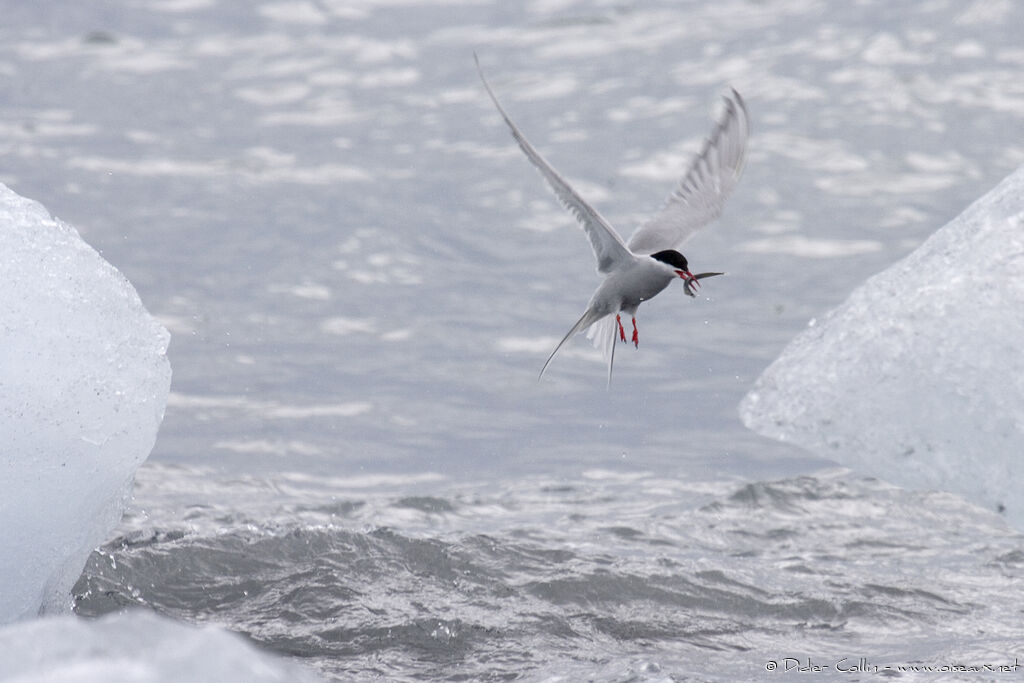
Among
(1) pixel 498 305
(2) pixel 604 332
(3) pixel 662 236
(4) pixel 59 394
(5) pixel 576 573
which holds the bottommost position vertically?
(1) pixel 498 305

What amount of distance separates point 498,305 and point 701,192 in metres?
Answer: 3.80

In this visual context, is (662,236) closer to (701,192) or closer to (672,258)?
(701,192)

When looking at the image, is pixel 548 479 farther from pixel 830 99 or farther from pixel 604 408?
pixel 830 99

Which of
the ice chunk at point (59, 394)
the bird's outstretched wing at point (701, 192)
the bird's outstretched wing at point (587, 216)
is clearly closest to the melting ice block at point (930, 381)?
the bird's outstretched wing at point (587, 216)

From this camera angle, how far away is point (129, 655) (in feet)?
7.73

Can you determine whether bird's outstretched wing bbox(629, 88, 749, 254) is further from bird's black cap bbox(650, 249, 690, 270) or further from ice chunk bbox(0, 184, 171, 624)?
ice chunk bbox(0, 184, 171, 624)

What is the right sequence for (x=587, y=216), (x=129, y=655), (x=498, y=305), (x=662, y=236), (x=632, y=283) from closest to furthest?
(x=129, y=655), (x=587, y=216), (x=632, y=283), (x=662, y=236), (x=498, y=305)

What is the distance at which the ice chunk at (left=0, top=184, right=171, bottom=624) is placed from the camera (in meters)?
3.79

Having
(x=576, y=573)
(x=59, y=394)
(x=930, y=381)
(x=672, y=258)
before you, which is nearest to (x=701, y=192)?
(x=672, y=258)

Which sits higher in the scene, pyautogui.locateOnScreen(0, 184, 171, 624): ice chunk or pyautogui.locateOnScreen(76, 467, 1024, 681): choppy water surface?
pyautogui.locateOnScreen(0, 184, 171, 624): ice chunk

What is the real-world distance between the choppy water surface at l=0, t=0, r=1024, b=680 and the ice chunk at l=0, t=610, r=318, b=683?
1.93m

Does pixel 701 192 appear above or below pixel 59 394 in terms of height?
above

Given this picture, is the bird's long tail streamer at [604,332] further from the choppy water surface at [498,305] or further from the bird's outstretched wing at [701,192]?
the choppy water surface at [498,305]

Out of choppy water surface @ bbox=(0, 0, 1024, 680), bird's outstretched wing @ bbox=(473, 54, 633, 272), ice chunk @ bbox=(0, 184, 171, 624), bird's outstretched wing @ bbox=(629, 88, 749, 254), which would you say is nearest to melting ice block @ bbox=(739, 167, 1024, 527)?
bird's outstretched wing @ bbox=(473, 54, 633, 272)
